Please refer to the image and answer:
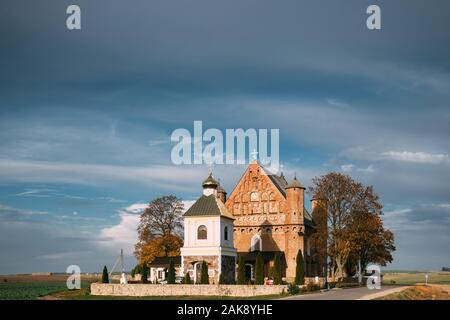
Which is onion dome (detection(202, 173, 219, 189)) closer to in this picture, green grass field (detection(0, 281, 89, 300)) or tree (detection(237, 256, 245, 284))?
tree (detection(237, 256, 245, 284))

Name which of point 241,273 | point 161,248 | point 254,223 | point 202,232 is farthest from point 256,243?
point 241,273

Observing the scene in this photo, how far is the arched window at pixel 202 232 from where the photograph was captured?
195ft

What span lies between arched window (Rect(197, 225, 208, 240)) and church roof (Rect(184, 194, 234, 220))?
146 cm

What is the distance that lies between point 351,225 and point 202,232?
718 inches

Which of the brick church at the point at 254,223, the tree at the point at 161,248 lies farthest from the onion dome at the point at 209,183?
the tree at the point at 161,248

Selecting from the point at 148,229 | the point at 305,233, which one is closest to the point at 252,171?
the point at 305,233

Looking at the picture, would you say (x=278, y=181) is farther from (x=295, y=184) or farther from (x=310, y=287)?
(x=310, y=287)

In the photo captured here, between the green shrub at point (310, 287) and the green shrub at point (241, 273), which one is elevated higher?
the green shrub at point (241, 273)

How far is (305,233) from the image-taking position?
244 ft

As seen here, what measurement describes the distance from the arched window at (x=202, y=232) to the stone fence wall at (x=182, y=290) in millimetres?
7868

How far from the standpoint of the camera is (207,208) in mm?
59750

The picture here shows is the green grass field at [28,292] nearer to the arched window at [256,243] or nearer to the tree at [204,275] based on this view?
the tree at [204,275]
